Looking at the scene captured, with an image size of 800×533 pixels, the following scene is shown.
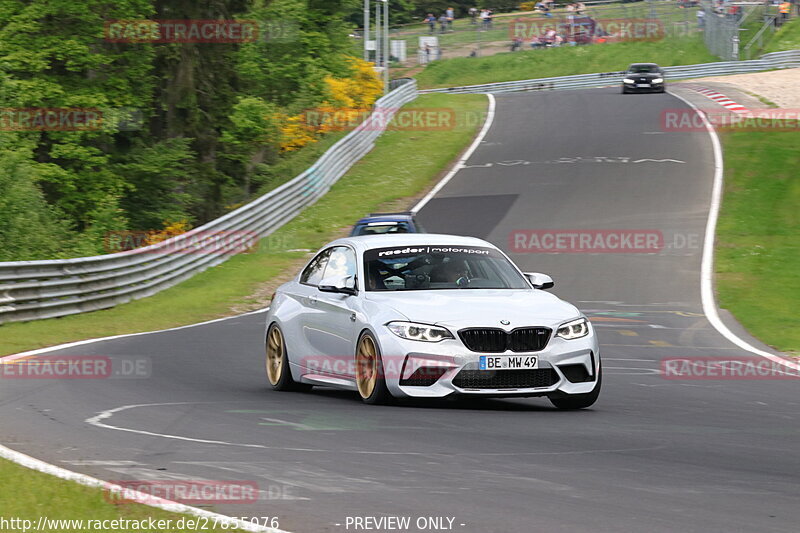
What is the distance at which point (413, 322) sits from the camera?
33.0 feet

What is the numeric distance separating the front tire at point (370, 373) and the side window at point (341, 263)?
99cm

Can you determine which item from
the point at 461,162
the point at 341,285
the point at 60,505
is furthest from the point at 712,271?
the point at 60,505

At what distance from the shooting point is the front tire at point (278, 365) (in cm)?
1211

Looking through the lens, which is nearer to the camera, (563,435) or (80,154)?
(563,435)

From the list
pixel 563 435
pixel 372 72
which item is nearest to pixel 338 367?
pixel 563 435

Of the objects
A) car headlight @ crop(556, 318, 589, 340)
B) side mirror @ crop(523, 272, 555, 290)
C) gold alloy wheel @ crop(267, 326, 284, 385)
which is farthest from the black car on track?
car headlight @ crop(556, 318, 589, 340)

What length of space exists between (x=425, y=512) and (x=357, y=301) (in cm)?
481

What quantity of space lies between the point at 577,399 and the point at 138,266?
15247mm

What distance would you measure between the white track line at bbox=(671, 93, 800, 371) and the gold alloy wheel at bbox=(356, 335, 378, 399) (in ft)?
19.8

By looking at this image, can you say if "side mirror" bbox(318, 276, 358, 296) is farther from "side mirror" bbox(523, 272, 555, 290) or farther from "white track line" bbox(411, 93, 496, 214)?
"white track line" bbox(411, 93, 496, 214)

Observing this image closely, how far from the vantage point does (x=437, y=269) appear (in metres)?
11.2

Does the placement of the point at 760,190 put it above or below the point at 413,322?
below

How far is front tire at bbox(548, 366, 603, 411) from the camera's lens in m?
10.3

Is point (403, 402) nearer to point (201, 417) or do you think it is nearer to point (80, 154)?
point (201, 417)
